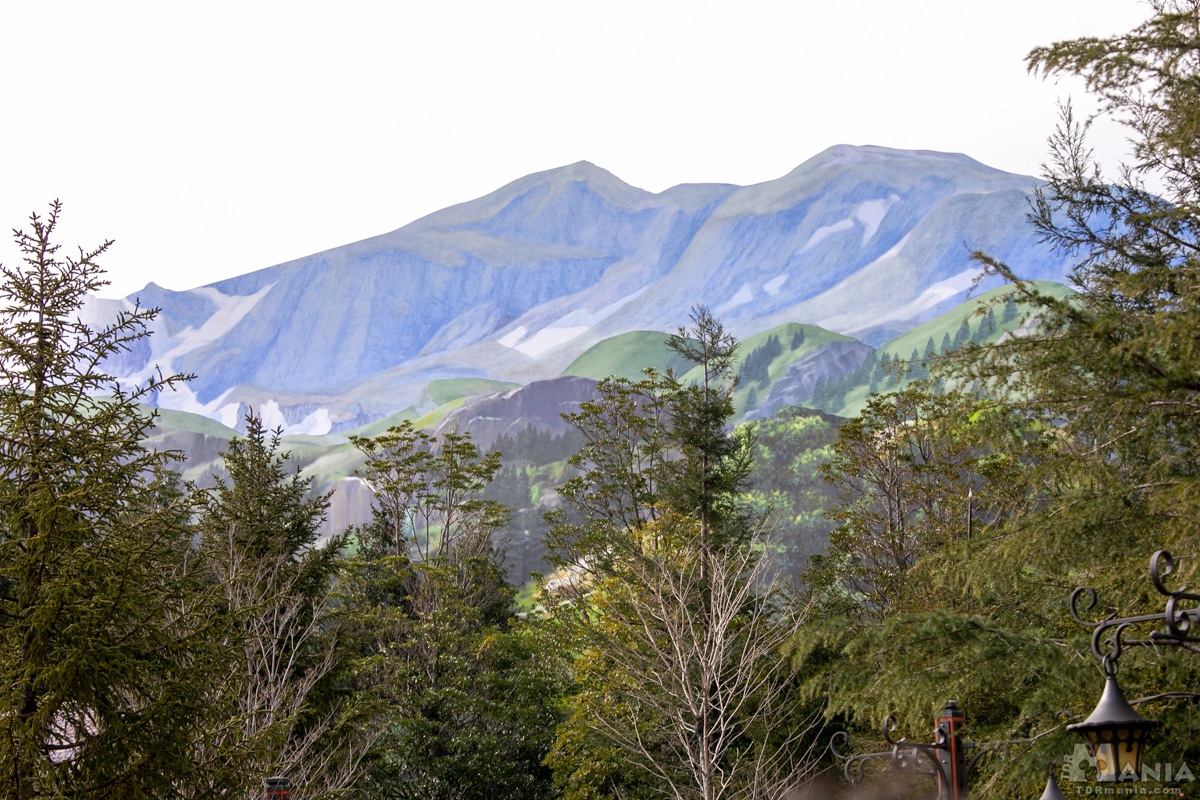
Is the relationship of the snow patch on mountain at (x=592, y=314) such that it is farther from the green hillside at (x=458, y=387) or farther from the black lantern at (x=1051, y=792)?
the black lantern at (x=1051, y=792)

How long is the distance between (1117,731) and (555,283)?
8532cm

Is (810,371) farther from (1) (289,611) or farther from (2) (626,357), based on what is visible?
(1) (289,611)

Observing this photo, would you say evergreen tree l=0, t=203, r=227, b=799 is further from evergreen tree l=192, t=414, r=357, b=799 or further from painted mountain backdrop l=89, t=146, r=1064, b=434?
painted mountain backdrop l=89, t=146, r=1064, b=434

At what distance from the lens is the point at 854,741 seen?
21781 mm

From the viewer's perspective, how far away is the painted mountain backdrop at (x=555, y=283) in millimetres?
80375

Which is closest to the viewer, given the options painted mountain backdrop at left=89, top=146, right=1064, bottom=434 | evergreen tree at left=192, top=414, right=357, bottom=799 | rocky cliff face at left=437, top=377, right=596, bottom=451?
evergreen tree at left=192, top=414, right=357, bottom=799

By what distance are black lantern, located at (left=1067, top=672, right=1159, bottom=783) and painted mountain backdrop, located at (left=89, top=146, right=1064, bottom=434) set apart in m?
72.2

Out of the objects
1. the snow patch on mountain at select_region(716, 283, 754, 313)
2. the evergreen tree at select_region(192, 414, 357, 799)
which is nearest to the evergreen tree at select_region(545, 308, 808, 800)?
the evergreen tree at select_region(192, 414, 357, 799)

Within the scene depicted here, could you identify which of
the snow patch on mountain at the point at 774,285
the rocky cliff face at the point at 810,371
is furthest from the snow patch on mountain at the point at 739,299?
the rocky cliff face at the point at 810,371

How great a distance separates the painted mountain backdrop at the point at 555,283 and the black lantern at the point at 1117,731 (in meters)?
72.2

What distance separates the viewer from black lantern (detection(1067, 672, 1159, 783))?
18.8 ft

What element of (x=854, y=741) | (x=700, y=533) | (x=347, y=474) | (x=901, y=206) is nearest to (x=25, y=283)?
(x=854, y=741)

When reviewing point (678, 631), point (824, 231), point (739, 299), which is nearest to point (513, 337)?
point (739, 299)

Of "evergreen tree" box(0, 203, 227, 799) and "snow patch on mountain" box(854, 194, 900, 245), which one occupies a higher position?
"snow patch on mountain" box(854, 194, 900, 245)
